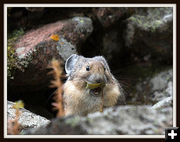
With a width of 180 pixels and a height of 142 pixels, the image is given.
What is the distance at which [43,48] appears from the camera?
7.96m

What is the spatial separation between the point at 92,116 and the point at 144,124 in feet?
2.55

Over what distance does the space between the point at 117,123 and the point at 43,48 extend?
4764mm

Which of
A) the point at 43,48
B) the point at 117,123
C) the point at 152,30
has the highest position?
the point at 152,30

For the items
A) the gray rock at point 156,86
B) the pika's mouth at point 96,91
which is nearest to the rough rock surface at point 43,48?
the pika's mouth at point 96,91

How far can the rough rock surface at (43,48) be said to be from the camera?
7.89 meters

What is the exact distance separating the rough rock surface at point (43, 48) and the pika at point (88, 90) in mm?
1865

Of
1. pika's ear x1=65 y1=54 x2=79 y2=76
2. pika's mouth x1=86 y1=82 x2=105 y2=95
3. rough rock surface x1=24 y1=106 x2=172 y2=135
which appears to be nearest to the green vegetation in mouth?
pika's mouth x1=86 y1=82 x2=105 y2=95

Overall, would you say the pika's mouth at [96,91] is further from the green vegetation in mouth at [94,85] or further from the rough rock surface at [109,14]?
the rough rock surface at [109,14]

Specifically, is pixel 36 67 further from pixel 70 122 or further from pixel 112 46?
pixel 70 122

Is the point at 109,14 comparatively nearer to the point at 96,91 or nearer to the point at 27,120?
the point at 96,91

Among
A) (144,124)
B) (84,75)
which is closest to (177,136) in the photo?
(144,124)

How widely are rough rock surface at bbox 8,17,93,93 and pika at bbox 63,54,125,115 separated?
186 cm

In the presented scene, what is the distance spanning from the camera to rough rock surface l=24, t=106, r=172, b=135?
3646 millimetres

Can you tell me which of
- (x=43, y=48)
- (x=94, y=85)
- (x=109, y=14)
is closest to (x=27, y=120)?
(x=94, y=85)
